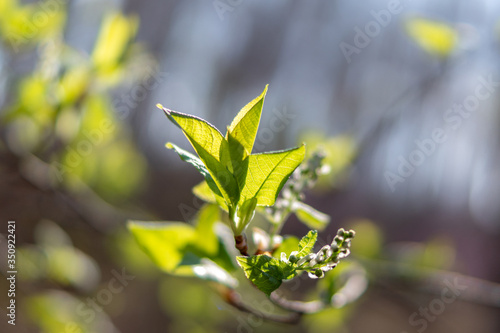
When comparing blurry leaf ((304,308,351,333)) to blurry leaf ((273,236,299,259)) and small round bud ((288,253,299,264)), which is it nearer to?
blurry leaf ((273,236,299,259))

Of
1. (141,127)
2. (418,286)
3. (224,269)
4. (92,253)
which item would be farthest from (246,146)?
(141,127)

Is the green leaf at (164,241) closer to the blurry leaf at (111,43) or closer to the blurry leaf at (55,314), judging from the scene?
the blurry leaf at (111,43)

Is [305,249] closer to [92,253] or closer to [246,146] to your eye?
[246,146]

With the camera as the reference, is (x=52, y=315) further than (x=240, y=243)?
Yes

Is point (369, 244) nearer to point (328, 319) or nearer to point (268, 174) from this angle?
point (328, 319)

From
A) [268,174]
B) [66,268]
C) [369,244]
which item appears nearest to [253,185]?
[268,174]

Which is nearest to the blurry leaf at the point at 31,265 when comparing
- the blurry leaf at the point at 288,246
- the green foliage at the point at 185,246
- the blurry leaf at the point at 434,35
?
the green foliage at the point at 185,246
